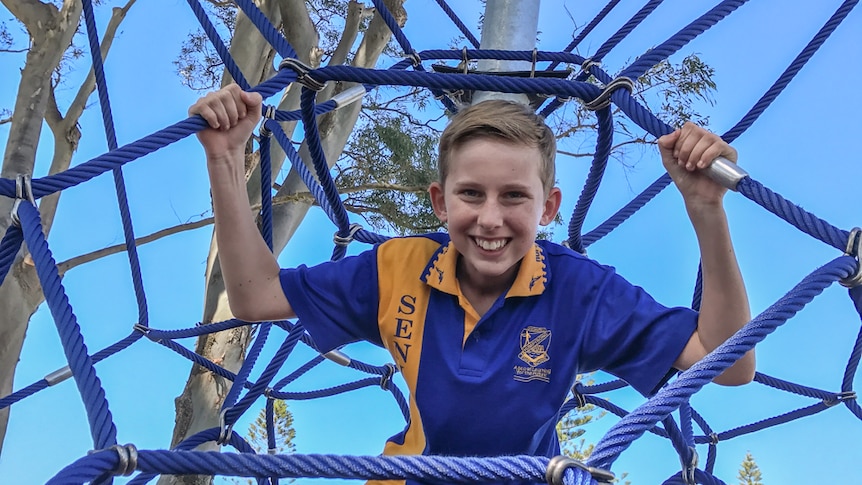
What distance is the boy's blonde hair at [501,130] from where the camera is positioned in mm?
1023

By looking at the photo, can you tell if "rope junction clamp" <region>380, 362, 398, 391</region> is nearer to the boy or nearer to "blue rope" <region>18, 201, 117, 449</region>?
the boy

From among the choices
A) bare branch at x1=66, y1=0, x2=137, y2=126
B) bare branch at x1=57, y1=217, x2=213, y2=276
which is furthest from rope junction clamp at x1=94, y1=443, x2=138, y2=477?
bare branch at x1=66, y1=0, x2=137, y2=126

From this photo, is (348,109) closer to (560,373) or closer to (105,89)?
(105,89)

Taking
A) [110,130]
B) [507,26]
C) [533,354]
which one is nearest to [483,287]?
[533,354]

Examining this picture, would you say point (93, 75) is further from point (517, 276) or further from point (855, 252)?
point (855, 252)

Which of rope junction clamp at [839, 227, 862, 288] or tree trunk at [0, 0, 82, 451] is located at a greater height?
tree trunk at [0, 0, 82, 451]

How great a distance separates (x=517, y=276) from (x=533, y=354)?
11cm

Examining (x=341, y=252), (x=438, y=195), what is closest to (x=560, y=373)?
(x=438, y=195)

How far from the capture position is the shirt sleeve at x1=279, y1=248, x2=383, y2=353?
3.51ft

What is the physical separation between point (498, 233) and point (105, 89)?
1.56 metres

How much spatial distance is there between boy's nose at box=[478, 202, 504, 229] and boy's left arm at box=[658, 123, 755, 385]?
0.21 m

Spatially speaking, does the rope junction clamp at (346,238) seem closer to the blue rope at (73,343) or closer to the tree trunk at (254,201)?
the blue rope at (73,343)

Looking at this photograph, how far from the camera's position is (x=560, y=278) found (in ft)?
3.51

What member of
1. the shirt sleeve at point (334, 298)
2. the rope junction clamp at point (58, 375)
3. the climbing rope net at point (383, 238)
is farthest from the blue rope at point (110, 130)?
the shirt sleeve at point (334, 298)
